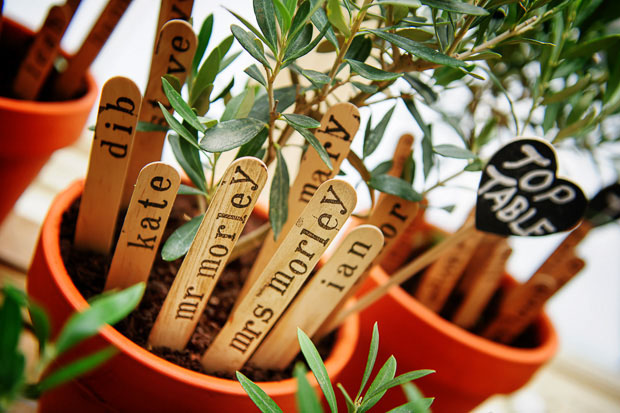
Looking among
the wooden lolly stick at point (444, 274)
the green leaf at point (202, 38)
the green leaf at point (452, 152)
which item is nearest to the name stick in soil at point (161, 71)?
the green leaf at point (202, 38)

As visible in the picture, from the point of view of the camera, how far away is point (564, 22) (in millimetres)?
646

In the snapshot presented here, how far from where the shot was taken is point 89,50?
853 mm

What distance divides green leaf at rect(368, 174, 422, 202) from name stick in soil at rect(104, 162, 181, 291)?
0.26m

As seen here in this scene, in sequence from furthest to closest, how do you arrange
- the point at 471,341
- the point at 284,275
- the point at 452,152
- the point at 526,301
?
the point at 526,301
the point at 471,341
the point at 452,152
the point at 284,275

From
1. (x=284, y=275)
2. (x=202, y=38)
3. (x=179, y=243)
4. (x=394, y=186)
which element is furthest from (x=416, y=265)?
(x=202, y=38)

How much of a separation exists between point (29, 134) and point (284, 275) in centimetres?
55

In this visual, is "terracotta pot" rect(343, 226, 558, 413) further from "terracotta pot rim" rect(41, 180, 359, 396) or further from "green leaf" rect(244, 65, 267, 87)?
"green leaf" rect(244, 65, 267, 87)

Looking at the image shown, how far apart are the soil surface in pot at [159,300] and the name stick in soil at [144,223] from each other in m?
0.04

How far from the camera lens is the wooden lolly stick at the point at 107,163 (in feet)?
1.62

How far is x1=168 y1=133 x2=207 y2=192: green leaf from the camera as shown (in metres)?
0.58

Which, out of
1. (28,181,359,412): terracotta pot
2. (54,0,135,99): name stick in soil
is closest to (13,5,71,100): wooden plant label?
(54,0,135,99): name stick in soil

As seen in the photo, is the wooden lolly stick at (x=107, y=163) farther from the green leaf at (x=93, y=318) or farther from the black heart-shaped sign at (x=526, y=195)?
the black heart-shaped sign at (x=526, y=195)

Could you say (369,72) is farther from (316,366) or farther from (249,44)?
(316,366)

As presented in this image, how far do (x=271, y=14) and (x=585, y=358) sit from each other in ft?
5.41
